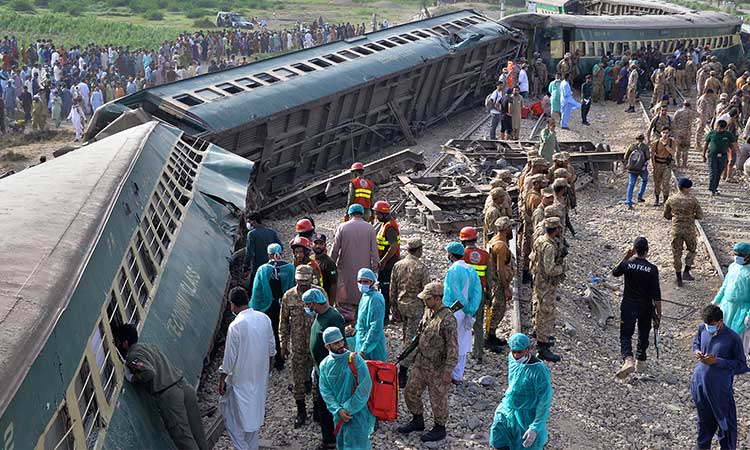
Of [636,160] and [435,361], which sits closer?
[435,361]

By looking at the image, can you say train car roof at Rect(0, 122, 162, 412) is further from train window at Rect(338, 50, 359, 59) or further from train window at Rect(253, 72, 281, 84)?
train window at Rect(338, 50, 359, 59)

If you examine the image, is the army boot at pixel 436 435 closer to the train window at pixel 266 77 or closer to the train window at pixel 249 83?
the train window at pixel 249 83

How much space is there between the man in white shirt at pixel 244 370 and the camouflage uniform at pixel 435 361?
1.29m

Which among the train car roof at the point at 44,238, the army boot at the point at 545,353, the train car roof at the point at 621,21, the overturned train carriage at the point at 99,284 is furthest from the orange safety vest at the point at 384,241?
the train car roof at the point at 621,21

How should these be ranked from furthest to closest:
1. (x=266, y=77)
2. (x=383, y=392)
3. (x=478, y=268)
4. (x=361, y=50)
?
(x=361, y=50) < (x=266, y=77) < (x=478, y=268) < (x=383, y=392)

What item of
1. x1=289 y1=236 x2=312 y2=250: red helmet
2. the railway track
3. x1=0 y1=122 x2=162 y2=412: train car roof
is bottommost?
the railway track

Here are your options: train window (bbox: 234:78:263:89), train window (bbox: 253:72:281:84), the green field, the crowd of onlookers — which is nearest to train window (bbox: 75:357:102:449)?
train window (bbox: 234:78:263:89)

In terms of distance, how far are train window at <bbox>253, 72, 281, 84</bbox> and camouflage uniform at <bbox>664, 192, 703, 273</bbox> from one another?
7890 mm

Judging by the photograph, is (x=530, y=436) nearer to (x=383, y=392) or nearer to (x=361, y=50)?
(x=383, y=392)

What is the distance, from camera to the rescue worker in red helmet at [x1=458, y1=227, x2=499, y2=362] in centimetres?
916

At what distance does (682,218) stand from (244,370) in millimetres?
7564

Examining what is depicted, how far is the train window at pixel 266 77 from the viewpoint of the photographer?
1722 centimetres

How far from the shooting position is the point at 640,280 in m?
9.59

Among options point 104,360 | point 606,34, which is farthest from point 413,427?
point 606,34
